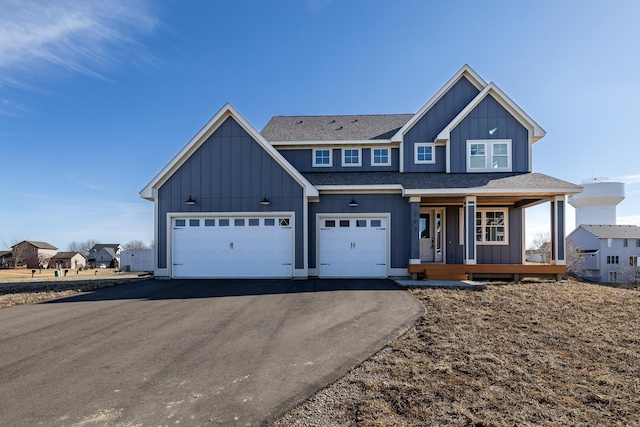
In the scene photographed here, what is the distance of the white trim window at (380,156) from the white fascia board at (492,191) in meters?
2.89

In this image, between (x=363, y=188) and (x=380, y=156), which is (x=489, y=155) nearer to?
(x=380, y=156)

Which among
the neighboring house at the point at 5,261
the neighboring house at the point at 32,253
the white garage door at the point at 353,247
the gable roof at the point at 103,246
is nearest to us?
the white garage door at the point at 353,247

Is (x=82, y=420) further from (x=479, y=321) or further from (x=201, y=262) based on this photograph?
(x=201, y=262)

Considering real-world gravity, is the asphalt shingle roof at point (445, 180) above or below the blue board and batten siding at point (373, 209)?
above

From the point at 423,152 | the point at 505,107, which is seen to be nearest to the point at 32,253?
the point at 423,152

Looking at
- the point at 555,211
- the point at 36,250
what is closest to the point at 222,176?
the point at 555,211

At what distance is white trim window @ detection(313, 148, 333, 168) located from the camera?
1480cm

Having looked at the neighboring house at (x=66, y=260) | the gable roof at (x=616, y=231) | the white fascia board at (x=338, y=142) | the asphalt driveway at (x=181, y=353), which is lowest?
the neighboring house at (x=66, y=260)

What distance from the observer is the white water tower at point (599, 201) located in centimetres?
5038

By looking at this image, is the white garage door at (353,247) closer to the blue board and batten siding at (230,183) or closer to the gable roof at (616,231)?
the blue board and batten siding at (230,183)

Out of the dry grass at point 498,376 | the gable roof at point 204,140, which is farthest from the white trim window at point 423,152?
the dry grass at point 498,376

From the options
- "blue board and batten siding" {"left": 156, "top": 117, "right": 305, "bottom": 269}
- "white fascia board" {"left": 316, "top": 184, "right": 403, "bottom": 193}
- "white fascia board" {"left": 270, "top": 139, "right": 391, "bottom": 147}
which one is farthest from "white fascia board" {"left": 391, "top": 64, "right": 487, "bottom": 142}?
"blue board and batten siding" {"left": 156, "top": 117, "right": 305, "bottom": 269}

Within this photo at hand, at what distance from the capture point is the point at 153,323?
6.30 m

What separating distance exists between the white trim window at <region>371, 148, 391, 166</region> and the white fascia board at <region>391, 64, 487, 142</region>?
27.3 inches
